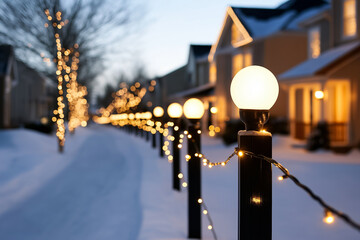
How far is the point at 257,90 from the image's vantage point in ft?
8.45

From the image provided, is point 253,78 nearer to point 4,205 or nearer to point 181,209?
point 181,209

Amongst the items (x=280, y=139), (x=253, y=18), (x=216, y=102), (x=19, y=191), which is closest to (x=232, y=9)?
(x=253, y=18)

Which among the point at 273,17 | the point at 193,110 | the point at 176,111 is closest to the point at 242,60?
the point at 273,17

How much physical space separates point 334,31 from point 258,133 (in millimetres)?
15115

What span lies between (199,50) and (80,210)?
29.7 metres

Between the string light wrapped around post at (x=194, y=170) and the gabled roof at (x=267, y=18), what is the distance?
15728 millimetres

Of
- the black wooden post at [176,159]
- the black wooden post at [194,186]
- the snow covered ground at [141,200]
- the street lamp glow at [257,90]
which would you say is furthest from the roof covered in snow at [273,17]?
the street lamp glow at [257,90]

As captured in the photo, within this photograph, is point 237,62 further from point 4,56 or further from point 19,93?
point 19,93

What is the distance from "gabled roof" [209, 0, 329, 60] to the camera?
2043cm

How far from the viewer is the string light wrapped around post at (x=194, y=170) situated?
15.7 ft

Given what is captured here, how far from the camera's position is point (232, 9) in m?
22.6

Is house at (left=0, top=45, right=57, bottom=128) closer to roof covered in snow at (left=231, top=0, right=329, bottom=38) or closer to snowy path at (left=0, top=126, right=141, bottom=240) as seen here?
roof covered in snow at (left=231, top=0, right=329, bottom=38)

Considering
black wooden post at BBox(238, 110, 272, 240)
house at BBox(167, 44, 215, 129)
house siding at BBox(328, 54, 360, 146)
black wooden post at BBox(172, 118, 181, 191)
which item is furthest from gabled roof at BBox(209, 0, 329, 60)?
black wooden post at BBox(238, 110, 272, 240)

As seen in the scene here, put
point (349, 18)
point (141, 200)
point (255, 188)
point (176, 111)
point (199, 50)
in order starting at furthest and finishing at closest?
point (199, 50), point (349, 18), point (176, 111), point (141, 200), point (255, 188)
